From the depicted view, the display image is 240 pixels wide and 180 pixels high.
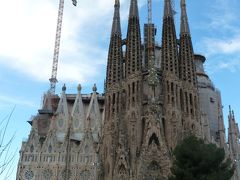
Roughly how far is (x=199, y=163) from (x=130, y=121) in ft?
63.9

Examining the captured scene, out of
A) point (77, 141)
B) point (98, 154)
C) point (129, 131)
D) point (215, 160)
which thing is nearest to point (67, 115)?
point (77, 141)

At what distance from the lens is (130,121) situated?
4084 cm

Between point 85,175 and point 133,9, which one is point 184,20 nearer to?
point 133,9

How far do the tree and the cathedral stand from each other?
1428cm

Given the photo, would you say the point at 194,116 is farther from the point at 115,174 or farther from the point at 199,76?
the point at 199,76

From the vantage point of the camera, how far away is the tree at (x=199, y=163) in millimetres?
21281

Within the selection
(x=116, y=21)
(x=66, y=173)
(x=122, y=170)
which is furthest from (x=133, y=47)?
(x=66, y=173)

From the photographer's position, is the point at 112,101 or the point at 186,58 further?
the point at 186,58

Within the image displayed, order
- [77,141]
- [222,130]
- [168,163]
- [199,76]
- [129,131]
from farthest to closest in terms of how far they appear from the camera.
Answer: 1. [199,76]
2. [222,130]
3. [77,141]
4. [129,131]
5. [168,163]

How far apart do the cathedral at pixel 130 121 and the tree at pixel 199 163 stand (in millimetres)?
14275

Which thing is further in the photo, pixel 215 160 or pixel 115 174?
pixel 115 174

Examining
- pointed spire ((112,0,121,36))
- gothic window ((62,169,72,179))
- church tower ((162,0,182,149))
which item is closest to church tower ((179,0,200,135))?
church tower ((162,0,182,149))

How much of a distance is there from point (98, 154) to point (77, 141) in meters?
5.35

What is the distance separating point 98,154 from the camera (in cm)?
4284
